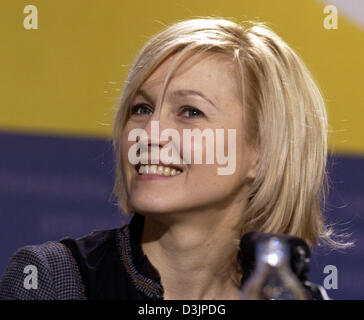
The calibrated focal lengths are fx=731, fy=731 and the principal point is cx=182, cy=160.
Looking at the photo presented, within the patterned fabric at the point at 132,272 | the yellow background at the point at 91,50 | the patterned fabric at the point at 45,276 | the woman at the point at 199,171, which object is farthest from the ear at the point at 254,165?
the yellow background at the point at 91,50

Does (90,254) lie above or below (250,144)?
below

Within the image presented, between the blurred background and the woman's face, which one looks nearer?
the woman's face

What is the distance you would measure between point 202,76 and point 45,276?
43 centimetres

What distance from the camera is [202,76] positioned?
1.25 m

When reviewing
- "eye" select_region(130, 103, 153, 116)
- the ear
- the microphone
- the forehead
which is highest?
the forehead

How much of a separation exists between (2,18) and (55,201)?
0.44 m

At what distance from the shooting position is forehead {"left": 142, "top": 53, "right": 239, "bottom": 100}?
4.07 ft

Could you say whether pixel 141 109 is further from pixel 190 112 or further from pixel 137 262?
pixel 137 262

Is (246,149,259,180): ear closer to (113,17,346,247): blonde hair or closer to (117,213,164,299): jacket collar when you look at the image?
(113,17,346,247): blonde hair

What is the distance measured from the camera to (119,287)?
1.26 meters

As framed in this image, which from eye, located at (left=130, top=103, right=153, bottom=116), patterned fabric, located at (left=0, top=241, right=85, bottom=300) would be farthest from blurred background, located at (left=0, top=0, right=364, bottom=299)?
patterned fabric, located at (left=0, top=241, right=85, bottom=300)

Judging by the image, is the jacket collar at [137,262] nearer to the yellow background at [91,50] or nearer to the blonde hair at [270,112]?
the blonde hair at [270,112]
